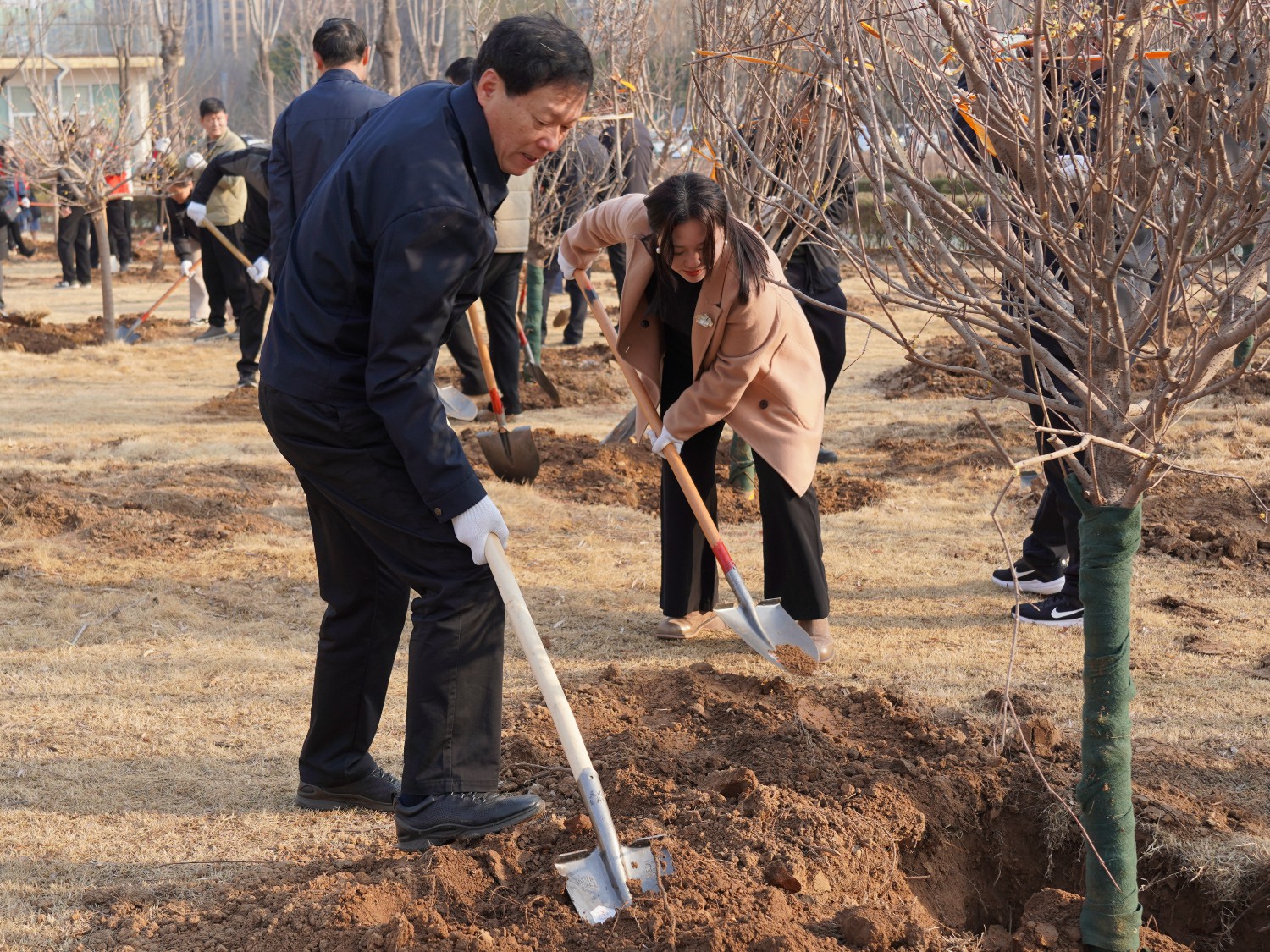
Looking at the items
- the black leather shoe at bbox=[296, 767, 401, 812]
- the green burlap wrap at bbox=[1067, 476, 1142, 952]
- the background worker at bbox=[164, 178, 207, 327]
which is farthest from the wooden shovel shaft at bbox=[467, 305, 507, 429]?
the background worker at bbox=[164, 178, 207, 327]

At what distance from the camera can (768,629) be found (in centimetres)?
416

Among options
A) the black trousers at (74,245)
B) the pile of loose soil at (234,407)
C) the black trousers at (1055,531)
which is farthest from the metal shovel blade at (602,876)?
the black trousers at (74,245)

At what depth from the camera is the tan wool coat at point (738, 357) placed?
398 cm

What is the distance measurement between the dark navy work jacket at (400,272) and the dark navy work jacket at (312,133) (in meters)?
2.66

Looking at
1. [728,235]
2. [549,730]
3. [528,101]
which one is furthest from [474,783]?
[728,235]

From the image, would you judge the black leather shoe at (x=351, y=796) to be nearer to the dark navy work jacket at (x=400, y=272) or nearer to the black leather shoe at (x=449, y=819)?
the black leather shoe at (x=449, y=819)

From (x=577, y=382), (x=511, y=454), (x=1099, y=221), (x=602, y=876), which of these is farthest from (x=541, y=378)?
(x=1099, y=221)

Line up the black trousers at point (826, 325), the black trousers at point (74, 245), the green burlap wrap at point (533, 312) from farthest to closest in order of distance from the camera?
the black trousers at point (74, 245) < the green burlap wrap at point (533, 312) < the black trousers at point (826, 325)

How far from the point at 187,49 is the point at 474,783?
56.2 metres

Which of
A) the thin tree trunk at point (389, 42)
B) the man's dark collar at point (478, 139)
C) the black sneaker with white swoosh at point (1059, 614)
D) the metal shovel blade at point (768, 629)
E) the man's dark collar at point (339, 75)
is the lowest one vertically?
the black sneaker with white swoosh at point (1059, 614)

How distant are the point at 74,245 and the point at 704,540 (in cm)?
1510

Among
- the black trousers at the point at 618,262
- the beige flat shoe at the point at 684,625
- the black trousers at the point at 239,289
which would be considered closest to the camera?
the beige flat shoe at the point at 684,625

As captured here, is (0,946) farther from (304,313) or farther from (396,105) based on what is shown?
A: (396,105)

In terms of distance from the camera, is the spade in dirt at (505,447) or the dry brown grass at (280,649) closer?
the dry brown grass at (280,649)
